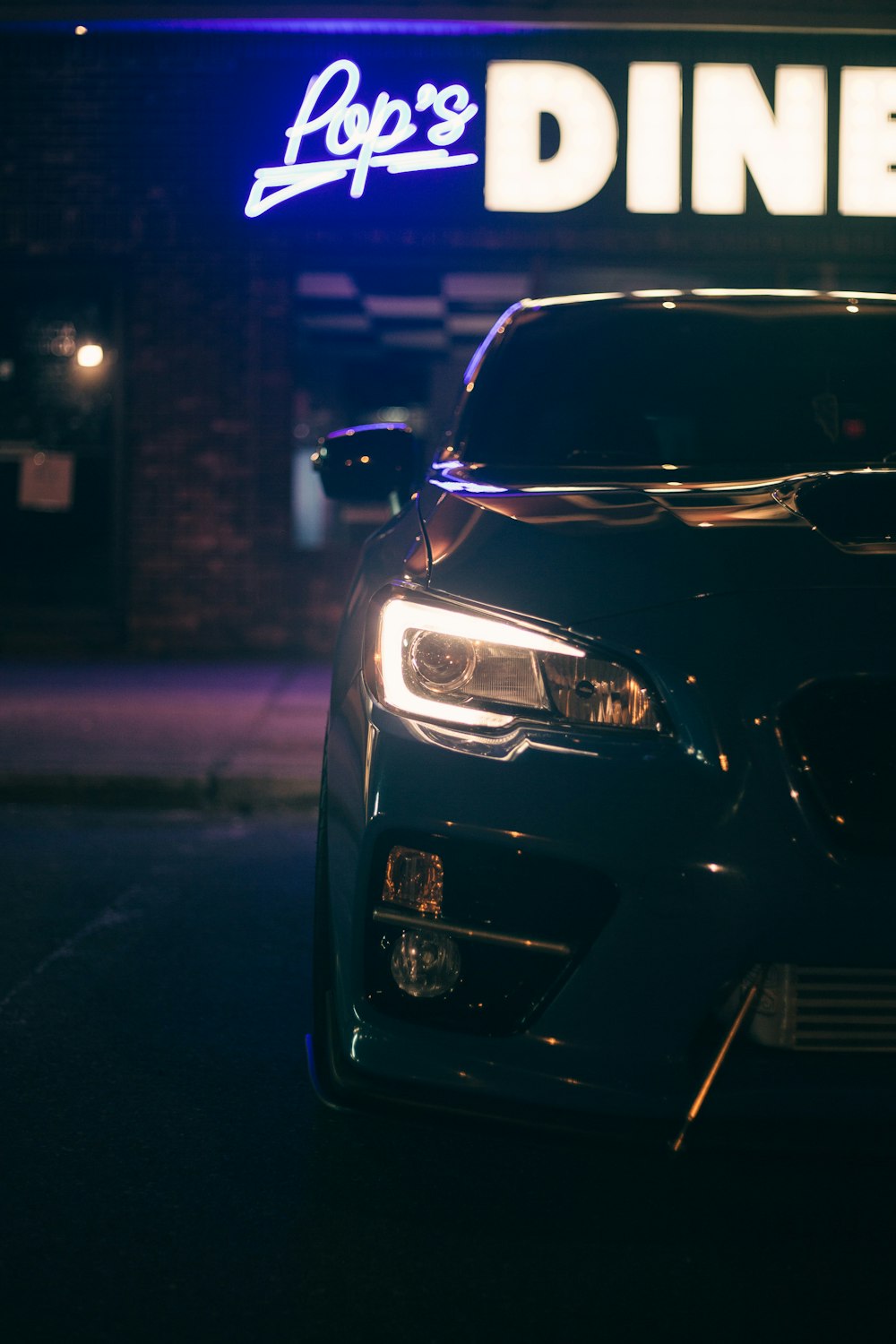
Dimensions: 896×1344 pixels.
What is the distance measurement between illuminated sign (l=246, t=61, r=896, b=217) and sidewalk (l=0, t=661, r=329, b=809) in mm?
3904

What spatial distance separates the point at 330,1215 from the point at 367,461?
2086 millimetres

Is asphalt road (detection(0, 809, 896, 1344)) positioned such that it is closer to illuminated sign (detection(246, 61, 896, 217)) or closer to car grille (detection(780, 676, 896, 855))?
car grille (detection(780, 676, 896, 855))

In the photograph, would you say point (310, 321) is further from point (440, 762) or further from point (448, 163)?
point (440, 762)

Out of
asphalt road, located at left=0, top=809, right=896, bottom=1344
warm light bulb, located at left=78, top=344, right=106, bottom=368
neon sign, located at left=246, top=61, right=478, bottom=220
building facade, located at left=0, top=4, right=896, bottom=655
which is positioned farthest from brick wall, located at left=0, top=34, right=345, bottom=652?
asphalt road, located at left=0, top=809, right=896, bottom=1344

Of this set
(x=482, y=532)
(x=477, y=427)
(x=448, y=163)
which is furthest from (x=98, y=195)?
(x=482, y=532)

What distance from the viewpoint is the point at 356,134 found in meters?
11.7

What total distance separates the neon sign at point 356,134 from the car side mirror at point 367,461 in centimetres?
825

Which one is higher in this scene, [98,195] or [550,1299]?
[98,195]

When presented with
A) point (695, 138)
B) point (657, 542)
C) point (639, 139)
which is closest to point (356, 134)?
point (639, 139)

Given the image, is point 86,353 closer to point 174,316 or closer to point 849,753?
point 174,316

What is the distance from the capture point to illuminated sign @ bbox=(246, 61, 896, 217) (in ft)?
38.4

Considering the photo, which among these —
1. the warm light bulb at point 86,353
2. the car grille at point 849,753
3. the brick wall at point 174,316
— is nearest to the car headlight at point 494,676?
the car grille at point 849,753

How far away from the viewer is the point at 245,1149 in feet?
9.87

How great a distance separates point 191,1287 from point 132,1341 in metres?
0.19
